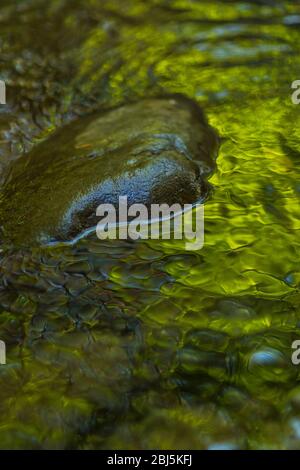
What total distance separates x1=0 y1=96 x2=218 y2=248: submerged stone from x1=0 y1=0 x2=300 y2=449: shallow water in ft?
0.45

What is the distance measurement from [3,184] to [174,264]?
1.31 m

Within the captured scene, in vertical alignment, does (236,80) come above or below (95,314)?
above

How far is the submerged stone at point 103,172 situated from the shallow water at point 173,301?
138mm

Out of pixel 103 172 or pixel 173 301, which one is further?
pixel 103 172

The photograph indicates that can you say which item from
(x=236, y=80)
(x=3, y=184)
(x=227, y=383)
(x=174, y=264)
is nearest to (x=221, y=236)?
(x=174, y=264)

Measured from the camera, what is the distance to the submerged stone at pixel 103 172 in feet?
11.2

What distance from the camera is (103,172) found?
11.7 feet

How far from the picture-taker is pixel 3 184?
385 cm

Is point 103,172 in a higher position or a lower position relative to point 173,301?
higher

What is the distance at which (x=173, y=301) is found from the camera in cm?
296

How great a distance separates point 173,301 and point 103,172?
3.23 feet
